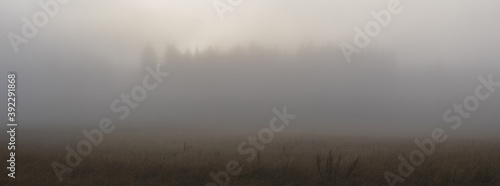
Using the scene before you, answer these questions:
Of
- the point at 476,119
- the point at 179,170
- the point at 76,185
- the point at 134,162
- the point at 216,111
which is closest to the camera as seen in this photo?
the point at 76,185

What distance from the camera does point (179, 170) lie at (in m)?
9.89

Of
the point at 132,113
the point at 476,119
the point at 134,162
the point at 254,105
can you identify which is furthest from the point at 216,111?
the point at 134,162

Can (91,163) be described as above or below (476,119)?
above

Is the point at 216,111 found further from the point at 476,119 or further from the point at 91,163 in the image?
the point at 91,163

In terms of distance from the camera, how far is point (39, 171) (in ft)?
32.0

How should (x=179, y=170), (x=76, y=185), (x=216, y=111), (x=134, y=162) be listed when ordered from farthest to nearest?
(x=216, y=111)
(x=134, y=162)
(x=179, y=170)
(x=76, y=185)

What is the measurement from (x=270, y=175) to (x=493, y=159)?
26.5ft

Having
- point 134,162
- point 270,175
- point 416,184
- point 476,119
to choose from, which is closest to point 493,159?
point 416,184

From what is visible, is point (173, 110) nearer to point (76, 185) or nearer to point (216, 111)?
point (216, 111)

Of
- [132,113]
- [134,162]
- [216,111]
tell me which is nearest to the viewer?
[134,162]

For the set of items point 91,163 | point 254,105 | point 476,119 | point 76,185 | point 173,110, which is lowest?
point 476,119

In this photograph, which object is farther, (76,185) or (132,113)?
(132,113)

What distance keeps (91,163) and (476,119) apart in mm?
77355

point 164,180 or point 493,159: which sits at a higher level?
point 164,180
